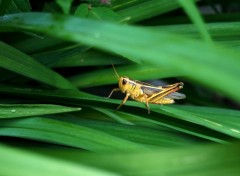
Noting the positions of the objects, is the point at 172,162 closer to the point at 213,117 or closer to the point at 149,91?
the point at 213,117

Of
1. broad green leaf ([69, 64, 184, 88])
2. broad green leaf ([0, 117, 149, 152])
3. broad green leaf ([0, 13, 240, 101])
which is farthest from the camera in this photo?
broad green leaf ([69, 64, 184, 88])

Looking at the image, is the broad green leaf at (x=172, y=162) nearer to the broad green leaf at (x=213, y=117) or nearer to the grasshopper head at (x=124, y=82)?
the broad green leaf at (x=213, y=117)

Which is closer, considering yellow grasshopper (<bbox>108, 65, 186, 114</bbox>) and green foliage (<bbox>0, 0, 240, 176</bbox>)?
green foliage (<bbox>0, 0, 240, 176</bbox>)

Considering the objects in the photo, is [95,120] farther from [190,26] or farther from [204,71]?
[204,71]

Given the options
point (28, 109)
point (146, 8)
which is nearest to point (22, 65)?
point (28, 109)

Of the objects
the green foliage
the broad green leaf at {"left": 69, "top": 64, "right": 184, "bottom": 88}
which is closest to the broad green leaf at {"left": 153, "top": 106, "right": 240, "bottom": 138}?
the green foliage

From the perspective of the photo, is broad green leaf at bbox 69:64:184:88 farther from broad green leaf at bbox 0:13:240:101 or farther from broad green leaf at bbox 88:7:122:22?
broad green leaf at bbox 0:13:240:101

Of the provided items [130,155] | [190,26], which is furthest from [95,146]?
[190,26]
